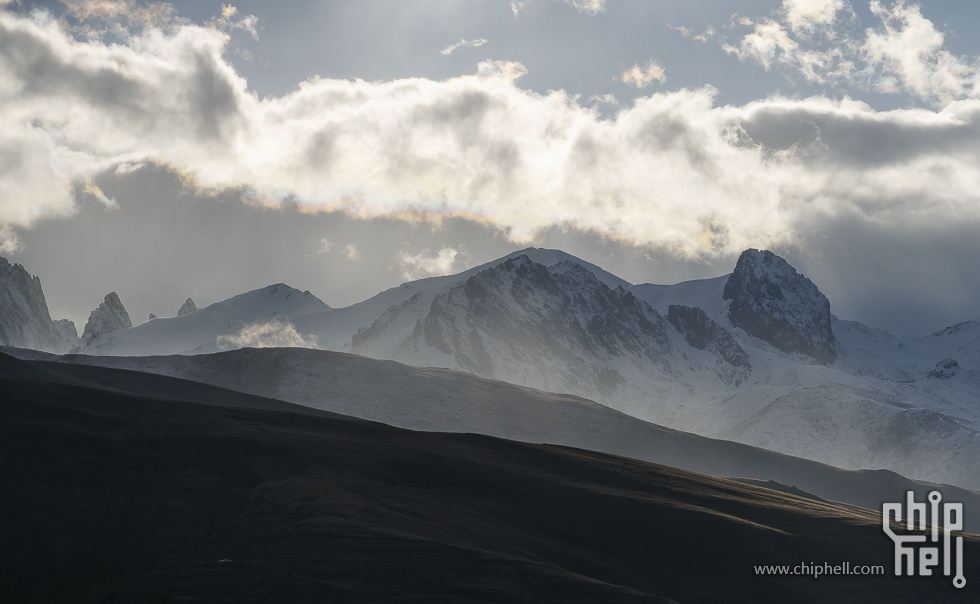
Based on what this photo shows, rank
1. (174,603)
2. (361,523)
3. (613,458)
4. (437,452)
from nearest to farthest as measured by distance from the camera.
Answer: (174,603), (361,523), (437,452), (613,458)

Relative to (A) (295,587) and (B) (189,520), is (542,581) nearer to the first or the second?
(A) (295,587)

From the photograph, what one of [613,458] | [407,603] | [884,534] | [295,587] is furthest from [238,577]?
[613,458]

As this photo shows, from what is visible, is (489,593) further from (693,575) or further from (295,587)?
(693,575)

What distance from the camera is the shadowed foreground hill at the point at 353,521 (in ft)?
190

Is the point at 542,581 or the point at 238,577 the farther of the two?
the point at 542,581

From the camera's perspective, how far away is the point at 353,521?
230 ft

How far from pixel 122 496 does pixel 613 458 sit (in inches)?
2442

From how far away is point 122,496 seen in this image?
73.6m

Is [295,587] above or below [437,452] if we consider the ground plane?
below

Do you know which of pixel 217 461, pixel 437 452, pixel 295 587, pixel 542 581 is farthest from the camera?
pixel 437 452

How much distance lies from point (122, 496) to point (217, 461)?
1389 centimetres

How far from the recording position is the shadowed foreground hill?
5803 centimetres

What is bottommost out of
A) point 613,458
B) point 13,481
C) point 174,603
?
point 174,603

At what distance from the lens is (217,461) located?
87.1 meters
